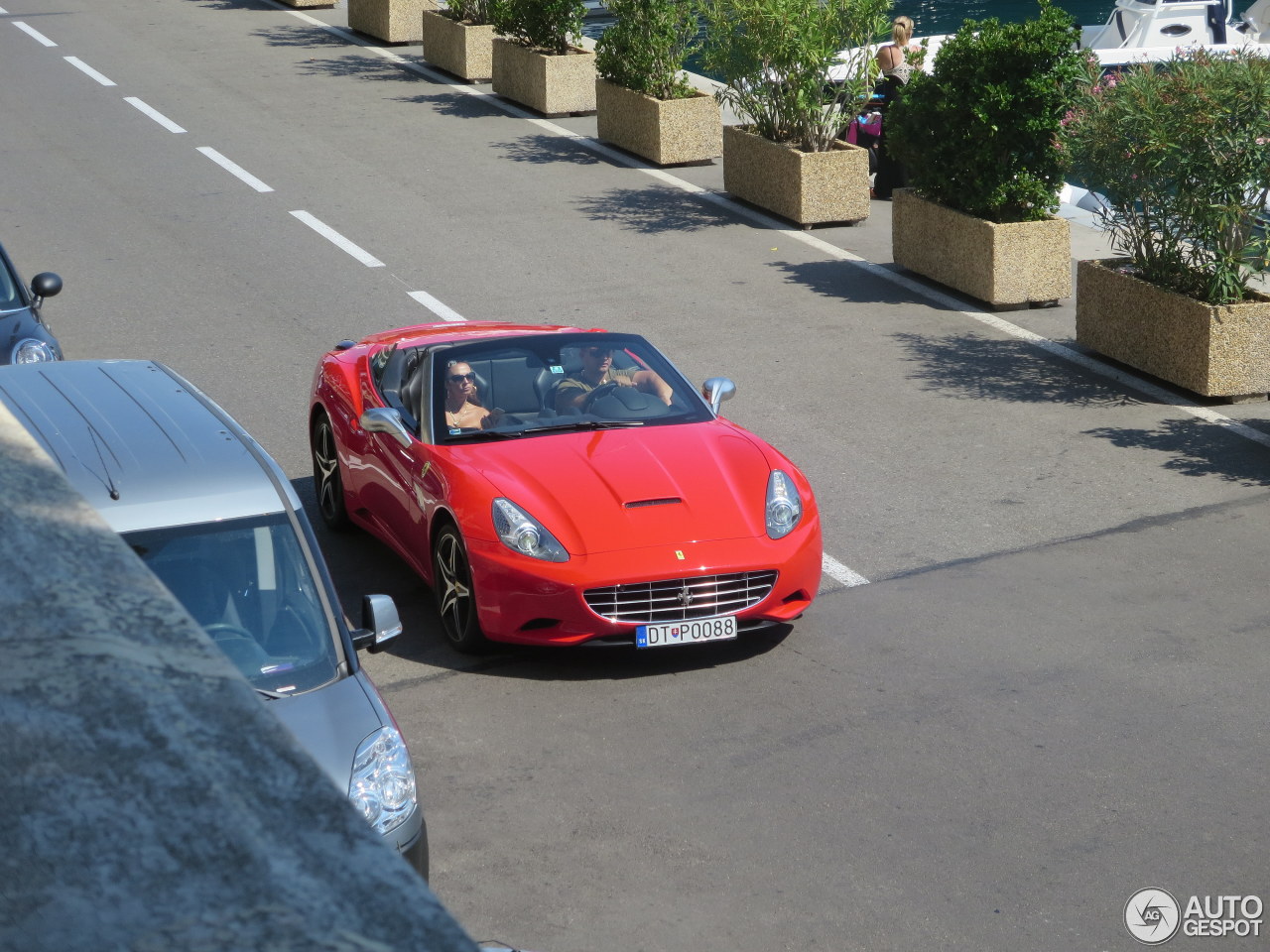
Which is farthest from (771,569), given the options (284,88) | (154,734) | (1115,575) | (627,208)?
(284,88)

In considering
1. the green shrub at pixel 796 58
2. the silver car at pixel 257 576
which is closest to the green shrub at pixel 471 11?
the green shrub at pixel 796 58

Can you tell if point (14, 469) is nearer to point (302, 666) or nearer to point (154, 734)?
point (154, 734)

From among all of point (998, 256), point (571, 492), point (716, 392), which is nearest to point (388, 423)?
point (571, 492)

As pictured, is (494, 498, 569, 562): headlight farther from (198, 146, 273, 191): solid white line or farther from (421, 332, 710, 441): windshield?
(198, 146, 273, 191): solid white line

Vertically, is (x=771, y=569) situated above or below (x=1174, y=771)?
above

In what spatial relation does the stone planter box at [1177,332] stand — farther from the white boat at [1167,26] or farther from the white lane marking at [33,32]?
the white lane marking at [33,32]

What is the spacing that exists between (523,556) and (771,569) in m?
1.19

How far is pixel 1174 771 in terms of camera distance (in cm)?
692

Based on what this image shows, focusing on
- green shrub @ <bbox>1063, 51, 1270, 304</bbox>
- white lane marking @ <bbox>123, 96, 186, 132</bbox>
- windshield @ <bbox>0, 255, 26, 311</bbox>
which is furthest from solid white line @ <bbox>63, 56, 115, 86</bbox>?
green shrub @ <bbox>1063, 51, 1270, 304</bbox>

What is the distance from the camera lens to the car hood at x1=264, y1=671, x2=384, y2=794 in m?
5.43

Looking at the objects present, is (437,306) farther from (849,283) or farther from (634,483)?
(634,483)

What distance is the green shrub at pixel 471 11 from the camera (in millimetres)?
25188

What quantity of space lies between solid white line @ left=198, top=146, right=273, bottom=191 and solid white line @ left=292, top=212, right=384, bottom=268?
4.45 ft

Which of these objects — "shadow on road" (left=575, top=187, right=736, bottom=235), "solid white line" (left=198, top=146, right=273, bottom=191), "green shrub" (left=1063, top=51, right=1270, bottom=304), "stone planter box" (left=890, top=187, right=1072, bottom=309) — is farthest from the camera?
"solid white line" (left=198, top=146, right=273, bottom=191)
